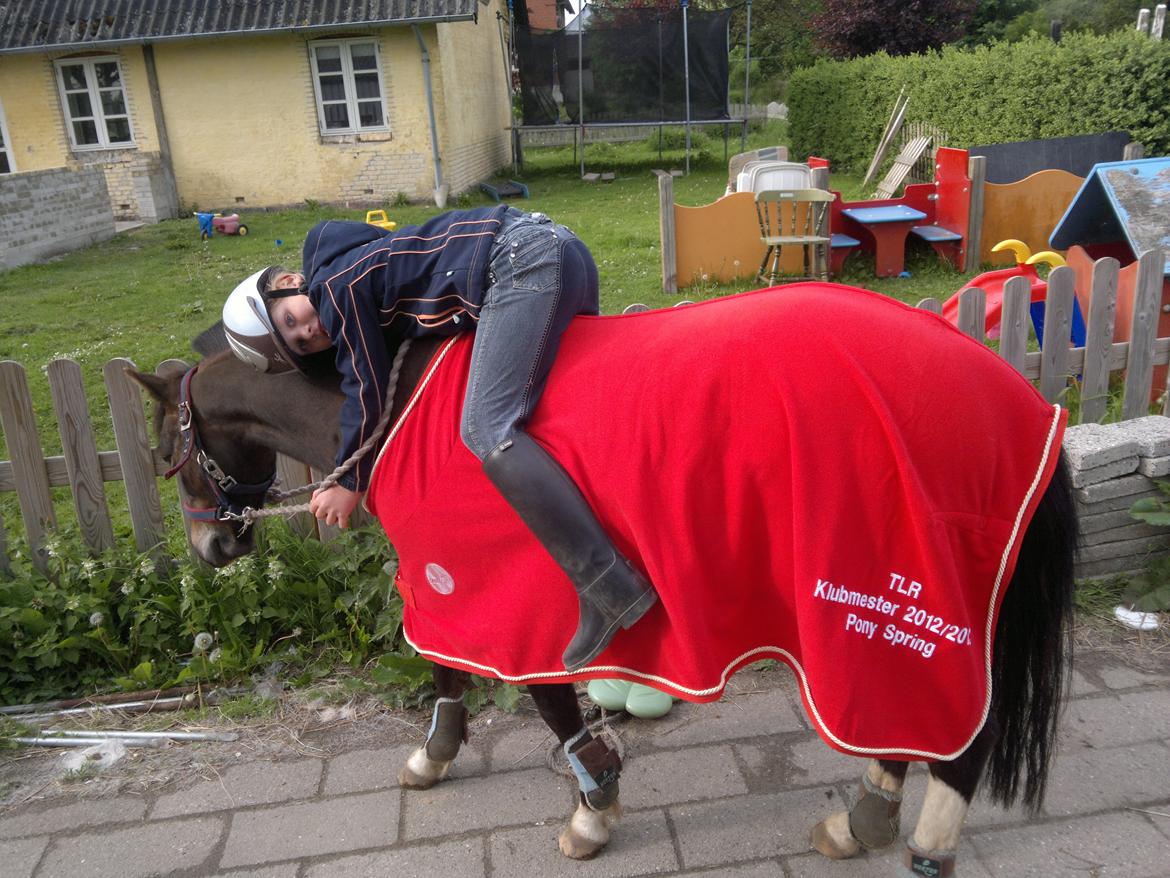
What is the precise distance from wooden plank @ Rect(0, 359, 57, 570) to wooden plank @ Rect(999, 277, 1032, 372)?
14.2 ft

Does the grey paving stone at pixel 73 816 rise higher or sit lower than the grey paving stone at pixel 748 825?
higher

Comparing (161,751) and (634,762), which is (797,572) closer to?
(634,762)

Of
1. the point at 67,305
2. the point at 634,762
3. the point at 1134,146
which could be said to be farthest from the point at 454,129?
the point at 634,762

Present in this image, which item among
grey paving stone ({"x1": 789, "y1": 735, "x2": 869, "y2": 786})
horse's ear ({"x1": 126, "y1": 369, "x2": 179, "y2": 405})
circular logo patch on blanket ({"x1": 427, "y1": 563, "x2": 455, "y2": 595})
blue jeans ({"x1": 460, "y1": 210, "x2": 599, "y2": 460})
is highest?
blue jeans ({"x1": 460, "y1": 210, "x2": 599, "y2": 460})

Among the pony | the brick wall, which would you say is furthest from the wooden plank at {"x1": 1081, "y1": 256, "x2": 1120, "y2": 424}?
the brick wall

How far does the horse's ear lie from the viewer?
9.55 ft

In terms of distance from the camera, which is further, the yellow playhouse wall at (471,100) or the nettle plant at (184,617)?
the yellow playhouse wall at (471,100)

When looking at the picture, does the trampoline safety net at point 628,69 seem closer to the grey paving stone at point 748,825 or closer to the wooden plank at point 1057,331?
the wooden plank at point 1057,331

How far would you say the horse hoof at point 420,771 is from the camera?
3051mm

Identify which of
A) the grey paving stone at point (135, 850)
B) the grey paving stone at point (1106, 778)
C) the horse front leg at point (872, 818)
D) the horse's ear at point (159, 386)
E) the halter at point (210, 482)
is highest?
the horse's ear at point (159, 386)

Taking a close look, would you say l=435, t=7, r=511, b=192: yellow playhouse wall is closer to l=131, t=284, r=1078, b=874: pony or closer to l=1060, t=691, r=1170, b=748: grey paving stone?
l=131, t=284, r=1078, b=874: pony

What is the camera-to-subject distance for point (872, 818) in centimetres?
259

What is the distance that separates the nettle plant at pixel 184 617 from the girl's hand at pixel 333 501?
120cm

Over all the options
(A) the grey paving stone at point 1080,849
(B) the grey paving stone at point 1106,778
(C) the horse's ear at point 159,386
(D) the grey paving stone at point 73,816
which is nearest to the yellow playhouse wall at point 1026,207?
(B) the grey paving stone at point 1106,778
